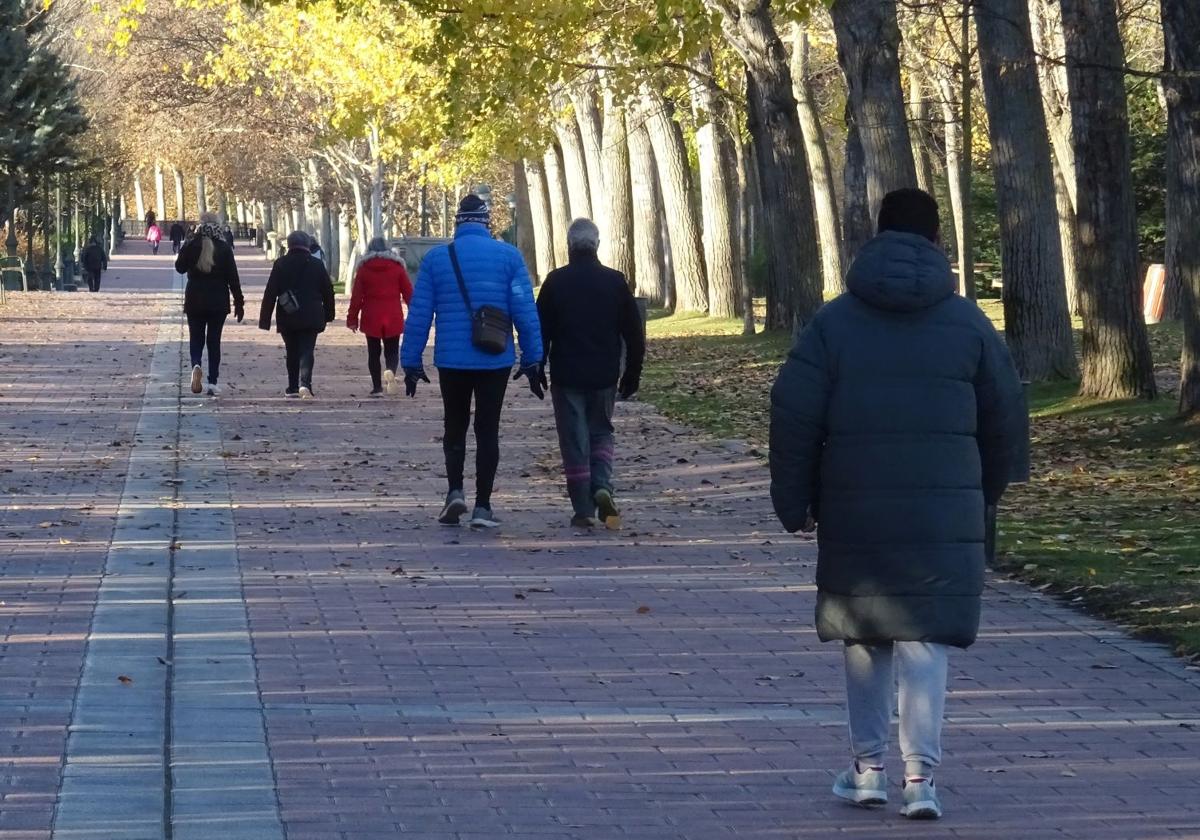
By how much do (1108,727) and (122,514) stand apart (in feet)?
22.7

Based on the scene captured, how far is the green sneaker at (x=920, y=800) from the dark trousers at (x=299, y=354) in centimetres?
1566

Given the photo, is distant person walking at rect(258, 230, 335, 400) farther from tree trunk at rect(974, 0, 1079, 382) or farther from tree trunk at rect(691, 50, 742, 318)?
tree trunk at rect(691, 50, 742, 318)

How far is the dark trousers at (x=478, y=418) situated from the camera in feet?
37.8

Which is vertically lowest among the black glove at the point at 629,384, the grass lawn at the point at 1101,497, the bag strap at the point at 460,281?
the grass lawn at the point at 1101,497

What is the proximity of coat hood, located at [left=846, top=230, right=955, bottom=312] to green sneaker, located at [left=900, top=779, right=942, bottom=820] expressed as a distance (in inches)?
50.9

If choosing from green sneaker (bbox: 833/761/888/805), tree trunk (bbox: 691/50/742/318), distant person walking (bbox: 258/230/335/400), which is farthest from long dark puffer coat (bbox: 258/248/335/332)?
green sneaker (bbox: 833/761/888/805)

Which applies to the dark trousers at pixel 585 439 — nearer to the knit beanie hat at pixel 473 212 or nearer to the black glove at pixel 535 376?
the black glove at pixel 535 376

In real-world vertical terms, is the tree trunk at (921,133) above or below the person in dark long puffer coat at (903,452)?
above

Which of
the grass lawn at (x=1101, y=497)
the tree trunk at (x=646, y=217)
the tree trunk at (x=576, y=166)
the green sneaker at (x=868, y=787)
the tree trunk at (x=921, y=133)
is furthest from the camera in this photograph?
the tree trunk at (x=576, y=166)

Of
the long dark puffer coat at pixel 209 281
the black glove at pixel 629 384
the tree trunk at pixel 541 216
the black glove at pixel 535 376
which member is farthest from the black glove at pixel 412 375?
the tree trunk at pixel 541 216

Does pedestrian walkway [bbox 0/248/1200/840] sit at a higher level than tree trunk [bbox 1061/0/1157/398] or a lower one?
lower

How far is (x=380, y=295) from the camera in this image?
836 inches

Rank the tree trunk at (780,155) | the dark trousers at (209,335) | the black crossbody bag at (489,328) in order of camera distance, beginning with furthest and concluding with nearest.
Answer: the tree trunk at (780,155) < the dark trousers at (209,335) < the black crossbody bag at (489,328)

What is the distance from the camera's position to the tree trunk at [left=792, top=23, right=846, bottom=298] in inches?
1328
